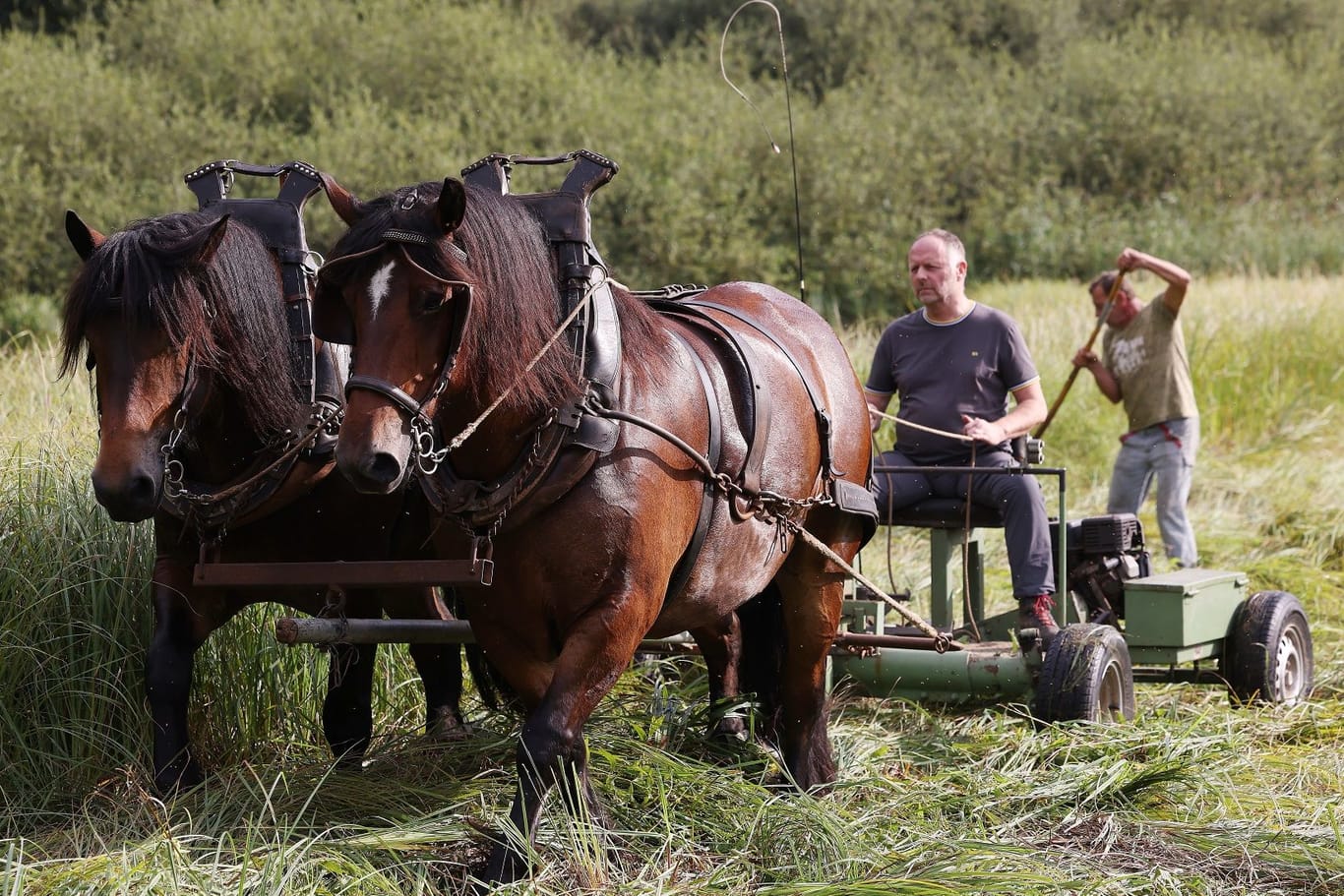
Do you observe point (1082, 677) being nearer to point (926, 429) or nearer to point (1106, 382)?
point (926, 429)

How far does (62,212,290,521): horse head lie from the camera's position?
318 centimetres

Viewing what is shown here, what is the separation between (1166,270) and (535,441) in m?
4.49

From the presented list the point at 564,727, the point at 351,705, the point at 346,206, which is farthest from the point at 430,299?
the point at 351,705

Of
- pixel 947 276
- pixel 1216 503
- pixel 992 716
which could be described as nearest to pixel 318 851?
pixel 992 716

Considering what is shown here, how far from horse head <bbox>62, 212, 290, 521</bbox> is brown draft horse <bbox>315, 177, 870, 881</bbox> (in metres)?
0.54

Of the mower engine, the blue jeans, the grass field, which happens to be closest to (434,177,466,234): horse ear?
the grass field

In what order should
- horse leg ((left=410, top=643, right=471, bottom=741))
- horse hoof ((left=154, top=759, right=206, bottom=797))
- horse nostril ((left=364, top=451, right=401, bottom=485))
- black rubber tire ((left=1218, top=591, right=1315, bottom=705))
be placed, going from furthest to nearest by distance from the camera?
black rubber tire ((left=1218, top=591, right=1315, bottom=705)) → horse leg ((left=410, top=643, right=471, bottom=741)) → horse hoof ((left=154, top=759, right=206, bottom=797)) → horse nostril ((left=364, top=451, right=401, bottom=485))

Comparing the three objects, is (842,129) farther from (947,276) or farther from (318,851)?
(318,851)

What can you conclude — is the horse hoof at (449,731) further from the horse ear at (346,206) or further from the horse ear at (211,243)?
the horse ear at (346,206)

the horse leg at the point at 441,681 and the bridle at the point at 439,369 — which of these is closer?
the bridle at the point at 439,369

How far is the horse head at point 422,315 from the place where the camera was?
9.11ft

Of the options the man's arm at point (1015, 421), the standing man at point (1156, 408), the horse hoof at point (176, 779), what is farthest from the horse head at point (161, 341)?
the standing man at point (1156, 408)

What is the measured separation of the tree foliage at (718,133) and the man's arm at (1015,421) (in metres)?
13.1

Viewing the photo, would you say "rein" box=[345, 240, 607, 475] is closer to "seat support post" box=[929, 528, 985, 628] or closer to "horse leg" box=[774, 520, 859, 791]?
"horse leg" box=[774, 520, 859, 791]
